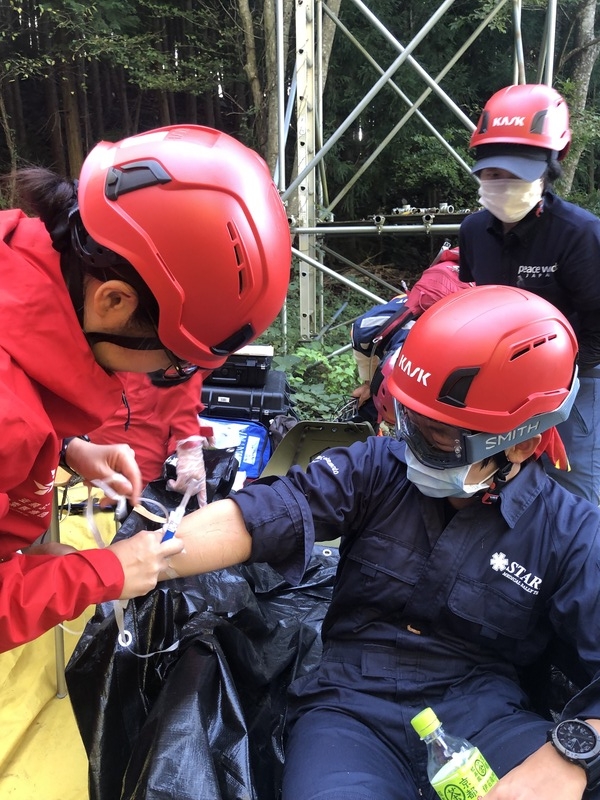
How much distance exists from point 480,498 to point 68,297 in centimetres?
121

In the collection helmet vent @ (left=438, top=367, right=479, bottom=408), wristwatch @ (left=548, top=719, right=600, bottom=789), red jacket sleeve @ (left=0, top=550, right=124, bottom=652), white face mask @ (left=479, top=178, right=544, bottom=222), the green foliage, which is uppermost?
white face mask @ (left=479, top=178, right=544, bottom=222)

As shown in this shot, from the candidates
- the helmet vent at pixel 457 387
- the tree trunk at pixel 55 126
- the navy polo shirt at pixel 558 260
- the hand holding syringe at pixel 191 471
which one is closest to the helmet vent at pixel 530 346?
the helmet vent at pixel 457 387

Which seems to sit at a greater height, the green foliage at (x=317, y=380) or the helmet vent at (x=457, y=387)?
the helmet vent at (x=457, y=387)

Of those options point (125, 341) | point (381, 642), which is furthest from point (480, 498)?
point (125, 341)

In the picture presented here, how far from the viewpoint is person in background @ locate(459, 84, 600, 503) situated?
2.85m

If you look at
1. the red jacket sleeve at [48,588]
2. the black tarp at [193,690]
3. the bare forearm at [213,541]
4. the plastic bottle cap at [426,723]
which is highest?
the red jacket sleeve at [48,588]

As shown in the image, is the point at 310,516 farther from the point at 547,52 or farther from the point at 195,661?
the point at 547,52

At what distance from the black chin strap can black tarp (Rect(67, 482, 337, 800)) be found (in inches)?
34.2

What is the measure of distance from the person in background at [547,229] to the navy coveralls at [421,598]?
129 cm

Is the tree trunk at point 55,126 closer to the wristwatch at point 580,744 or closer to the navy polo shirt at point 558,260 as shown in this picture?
the navy polo shirt at point 558,260

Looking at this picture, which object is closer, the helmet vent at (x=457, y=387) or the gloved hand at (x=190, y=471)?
the helmet vent at (x=457, y=387)

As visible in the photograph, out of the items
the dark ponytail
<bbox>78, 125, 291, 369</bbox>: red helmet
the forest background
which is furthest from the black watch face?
the forest background

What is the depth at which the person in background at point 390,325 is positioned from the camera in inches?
136

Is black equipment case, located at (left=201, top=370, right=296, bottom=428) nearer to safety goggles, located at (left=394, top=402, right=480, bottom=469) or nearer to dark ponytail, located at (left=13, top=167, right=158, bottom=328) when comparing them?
safety goggles, located at (left=394, top=402, right=480, bottom=469)
